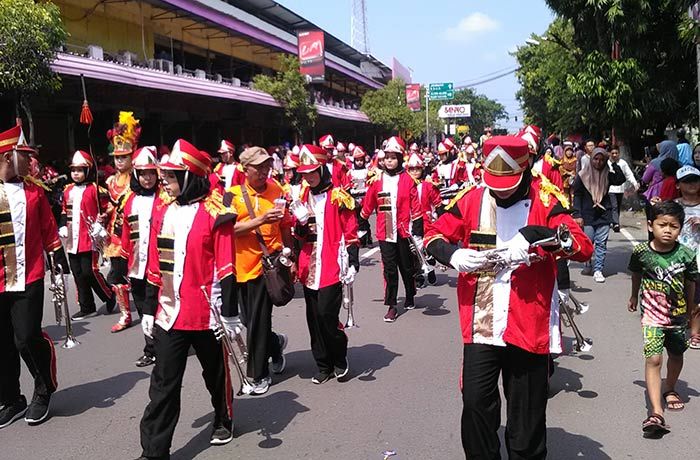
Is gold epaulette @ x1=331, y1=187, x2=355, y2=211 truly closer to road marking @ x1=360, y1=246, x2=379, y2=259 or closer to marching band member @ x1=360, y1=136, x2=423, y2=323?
marching band member @ x1=360, y1=136, x2=423, y2=323

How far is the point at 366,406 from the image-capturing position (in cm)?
507

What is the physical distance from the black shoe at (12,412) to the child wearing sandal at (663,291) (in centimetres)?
450

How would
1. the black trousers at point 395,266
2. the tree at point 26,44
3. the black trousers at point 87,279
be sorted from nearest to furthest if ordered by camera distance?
the black trousers at point 395,266
the black trousers at point 87,279
the tree at point 26,44

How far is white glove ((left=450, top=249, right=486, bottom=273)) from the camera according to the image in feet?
10.8

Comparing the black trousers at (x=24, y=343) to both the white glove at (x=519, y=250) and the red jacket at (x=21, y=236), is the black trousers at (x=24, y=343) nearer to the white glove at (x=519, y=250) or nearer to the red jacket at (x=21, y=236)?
the red jacket at (x=21, y=236)

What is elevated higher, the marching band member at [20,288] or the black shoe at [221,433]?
the marching band member at [20,288]

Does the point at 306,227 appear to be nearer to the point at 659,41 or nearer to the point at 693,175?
the point at 693,175

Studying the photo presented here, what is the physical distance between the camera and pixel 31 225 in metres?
5.07

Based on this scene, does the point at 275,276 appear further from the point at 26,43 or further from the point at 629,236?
the point at 629,236

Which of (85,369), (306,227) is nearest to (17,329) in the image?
(85,369)

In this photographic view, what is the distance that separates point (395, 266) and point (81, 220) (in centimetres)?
384

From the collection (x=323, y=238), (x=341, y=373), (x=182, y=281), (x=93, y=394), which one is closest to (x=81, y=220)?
(x=93, y=394)

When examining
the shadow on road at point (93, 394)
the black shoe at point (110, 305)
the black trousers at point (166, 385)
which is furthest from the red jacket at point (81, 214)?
the black trousers at point (166, 385)

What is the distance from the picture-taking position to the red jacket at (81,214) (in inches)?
320
